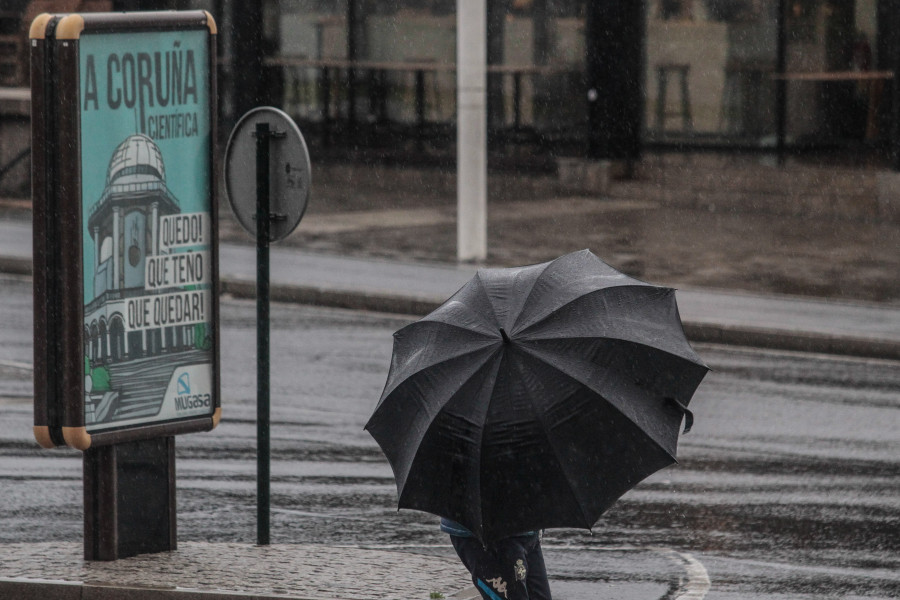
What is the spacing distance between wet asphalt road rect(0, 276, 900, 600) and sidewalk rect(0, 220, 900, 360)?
1.03 metres

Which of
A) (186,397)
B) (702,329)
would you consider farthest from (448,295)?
(186,397)

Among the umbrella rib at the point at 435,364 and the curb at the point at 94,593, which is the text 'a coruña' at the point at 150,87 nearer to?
the curb at the point at 94,593

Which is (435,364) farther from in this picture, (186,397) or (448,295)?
(448,295)

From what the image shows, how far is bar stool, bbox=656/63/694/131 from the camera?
26562mm

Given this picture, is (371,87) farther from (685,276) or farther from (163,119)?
(163,119)

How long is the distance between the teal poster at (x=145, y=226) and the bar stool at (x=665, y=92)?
19.4 metres

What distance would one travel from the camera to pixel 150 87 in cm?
753

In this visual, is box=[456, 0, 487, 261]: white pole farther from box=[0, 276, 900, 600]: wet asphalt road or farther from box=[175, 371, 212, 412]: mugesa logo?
box=[175, 371, 212, 412]: mugesa logo

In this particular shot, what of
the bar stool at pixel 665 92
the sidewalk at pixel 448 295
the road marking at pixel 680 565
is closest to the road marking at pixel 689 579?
the road marking at pixel 680 565

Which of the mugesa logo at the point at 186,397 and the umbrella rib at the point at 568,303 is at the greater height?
the umbrella rib at the point at 568,303

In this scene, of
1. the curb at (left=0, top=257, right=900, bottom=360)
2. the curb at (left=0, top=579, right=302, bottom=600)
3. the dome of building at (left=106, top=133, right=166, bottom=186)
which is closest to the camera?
the curb at (left=0, top=579, right=302, bottom=600)

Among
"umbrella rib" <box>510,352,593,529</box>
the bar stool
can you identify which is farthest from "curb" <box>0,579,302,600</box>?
the bar stool

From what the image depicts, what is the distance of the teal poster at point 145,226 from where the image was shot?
733 centimetres

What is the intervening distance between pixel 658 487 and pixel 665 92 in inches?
704
